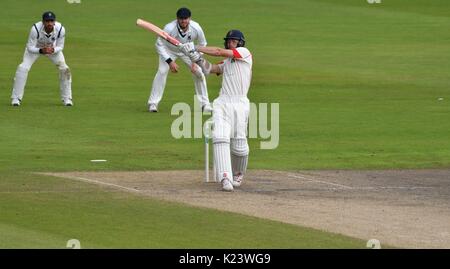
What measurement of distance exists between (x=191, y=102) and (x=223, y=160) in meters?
10.7

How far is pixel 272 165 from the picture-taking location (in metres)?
21.3

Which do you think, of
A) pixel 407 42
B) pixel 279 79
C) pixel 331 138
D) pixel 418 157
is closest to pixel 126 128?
pixel 331 138

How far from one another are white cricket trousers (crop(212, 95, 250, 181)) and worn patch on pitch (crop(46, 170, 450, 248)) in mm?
323

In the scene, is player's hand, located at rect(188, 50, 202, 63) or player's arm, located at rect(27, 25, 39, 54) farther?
player's arm, located at rect(27, 25, 39, 54)

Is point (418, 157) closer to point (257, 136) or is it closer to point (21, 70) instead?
point (257, 136)

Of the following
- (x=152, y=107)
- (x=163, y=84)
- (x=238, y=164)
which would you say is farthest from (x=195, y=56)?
(x=152, y=107)

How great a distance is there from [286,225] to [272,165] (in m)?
5.37

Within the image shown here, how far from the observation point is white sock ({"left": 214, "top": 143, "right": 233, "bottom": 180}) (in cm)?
1839

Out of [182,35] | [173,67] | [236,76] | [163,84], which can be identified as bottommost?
[236,76]

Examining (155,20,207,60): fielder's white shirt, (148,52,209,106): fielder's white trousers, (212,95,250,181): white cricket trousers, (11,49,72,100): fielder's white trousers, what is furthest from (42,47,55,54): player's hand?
(212,95,250,181): white cricket trousers

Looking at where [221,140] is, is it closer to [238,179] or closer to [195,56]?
[238,179]

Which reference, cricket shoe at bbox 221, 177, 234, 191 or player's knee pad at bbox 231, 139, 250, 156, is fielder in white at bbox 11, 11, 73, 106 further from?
cricket shoe at bbox 221, 177, 234, 191

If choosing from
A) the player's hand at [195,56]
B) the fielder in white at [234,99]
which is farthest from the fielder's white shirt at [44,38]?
the fielder in white at [234,99]

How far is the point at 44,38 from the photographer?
92.2ft
